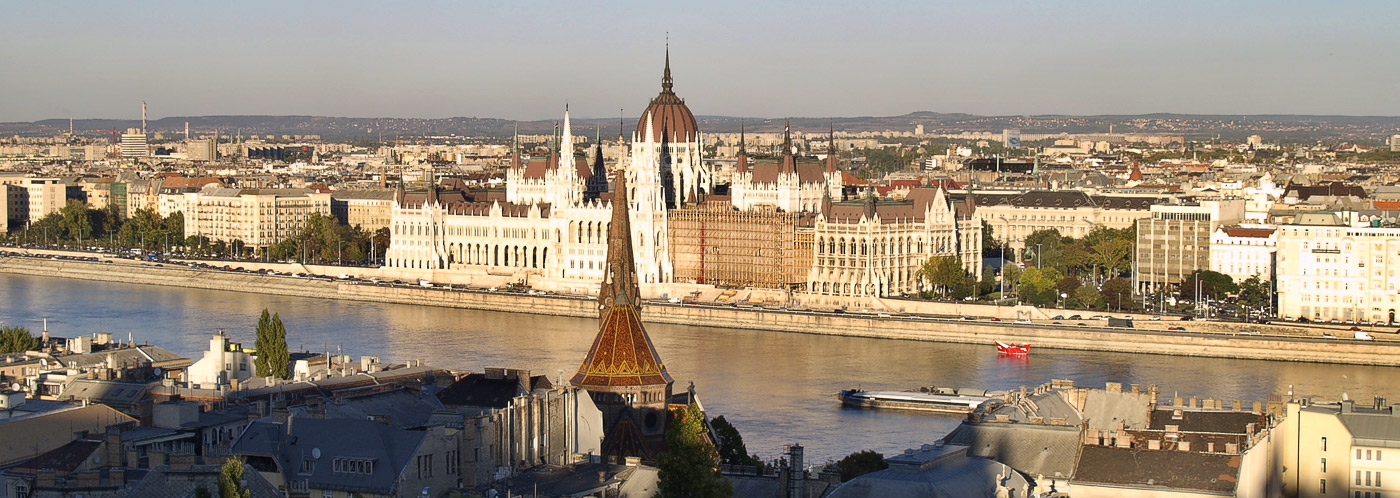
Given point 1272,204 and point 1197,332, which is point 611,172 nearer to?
point 1272,204

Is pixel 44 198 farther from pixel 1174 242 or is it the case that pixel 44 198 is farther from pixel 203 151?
pixel 203 151

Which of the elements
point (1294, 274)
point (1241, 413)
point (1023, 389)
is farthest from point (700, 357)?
point (1241, 413)

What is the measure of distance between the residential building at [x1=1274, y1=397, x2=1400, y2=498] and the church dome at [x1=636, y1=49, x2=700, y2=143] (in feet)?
116

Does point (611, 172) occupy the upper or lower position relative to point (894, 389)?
upper

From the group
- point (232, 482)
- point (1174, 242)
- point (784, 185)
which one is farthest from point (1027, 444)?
point (784, 185)

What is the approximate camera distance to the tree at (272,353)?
73.3 feet

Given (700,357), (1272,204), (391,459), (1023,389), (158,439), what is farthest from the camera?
(1272,204)

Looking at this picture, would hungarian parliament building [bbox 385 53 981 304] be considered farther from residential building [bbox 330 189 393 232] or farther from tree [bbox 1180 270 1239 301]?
residential building [bbox 330 189 393 232]

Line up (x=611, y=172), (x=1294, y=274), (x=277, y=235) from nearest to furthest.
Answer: (x=1294, y=274)
(x=611, y=172)
(x=277, y=235)

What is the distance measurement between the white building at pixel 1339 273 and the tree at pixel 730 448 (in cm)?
2133

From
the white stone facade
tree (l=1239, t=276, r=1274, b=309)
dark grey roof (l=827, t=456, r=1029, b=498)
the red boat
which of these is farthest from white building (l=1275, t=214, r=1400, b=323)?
dark grey roof (l=827, t=456, r=1029, b=498)

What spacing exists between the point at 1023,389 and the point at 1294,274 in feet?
63.5

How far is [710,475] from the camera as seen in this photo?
14.7 m

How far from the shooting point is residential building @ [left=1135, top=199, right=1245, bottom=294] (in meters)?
45.4
